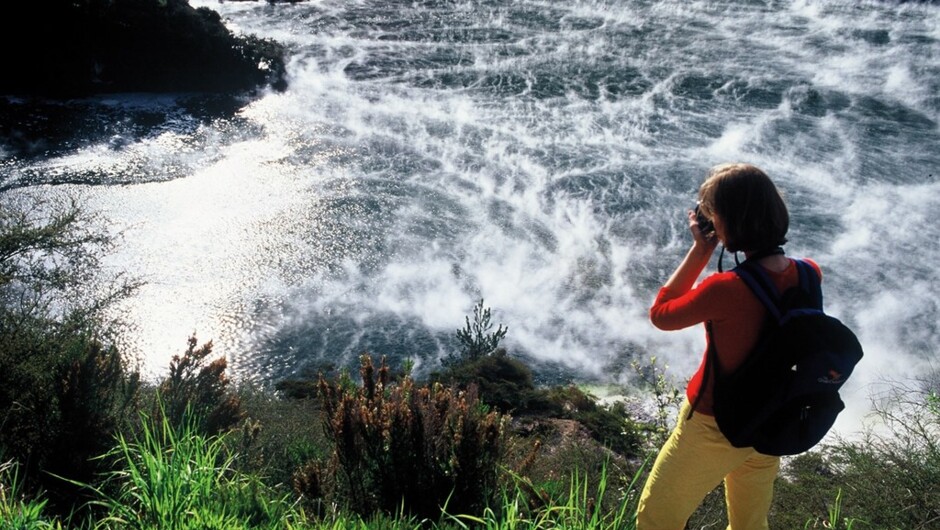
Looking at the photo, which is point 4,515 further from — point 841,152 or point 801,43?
point 801,43

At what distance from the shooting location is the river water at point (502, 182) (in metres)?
10.8

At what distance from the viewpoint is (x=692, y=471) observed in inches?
140

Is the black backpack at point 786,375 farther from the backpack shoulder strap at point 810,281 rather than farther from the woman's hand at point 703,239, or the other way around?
the woman's hand at point 703,239

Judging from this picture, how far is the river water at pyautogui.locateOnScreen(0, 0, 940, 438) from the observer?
35.6 ft

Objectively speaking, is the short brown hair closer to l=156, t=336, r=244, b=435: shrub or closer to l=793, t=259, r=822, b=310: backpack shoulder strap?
l=793, t=259, r=822, b=310: backpack shoulder strap

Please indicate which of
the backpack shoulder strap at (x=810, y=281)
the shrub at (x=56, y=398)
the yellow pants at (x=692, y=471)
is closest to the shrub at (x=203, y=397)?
the shrub at (x=56, y=398)

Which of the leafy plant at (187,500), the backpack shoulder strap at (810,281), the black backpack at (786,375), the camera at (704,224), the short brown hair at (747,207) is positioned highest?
the short brown hair at (747,207)

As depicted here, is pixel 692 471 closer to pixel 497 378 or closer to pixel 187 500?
pixel 187 500

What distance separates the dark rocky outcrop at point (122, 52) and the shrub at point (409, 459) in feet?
48.8

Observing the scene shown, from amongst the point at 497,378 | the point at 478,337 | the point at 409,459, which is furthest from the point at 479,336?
the point at 409,459

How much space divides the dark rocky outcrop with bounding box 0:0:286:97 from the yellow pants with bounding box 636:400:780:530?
16.0 meters

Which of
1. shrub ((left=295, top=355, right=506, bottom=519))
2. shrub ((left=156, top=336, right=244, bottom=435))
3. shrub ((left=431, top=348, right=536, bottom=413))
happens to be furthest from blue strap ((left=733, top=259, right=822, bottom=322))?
shrub ((left=431, top=348, right=536, bottom=413))

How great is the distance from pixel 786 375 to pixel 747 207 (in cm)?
66

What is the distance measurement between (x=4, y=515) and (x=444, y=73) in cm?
1646
